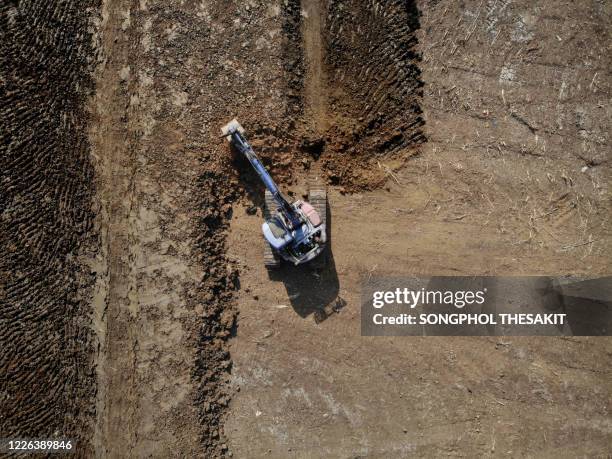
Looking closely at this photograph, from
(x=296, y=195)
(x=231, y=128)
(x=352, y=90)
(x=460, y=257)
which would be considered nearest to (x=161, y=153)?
(x=231, y=128)

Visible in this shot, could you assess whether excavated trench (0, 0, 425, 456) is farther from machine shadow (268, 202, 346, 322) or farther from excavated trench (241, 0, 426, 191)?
machine shadow (268, 202, 346, 322)

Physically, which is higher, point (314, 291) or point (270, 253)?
point (270, 253)

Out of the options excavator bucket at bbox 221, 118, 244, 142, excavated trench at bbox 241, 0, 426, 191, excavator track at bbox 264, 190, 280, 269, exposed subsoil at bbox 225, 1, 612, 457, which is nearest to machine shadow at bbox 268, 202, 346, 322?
exposed subsoil at bbox 225, 1, 612, 457

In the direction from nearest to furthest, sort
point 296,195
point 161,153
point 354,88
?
point 161,153 → point 296,195 → point 354,88

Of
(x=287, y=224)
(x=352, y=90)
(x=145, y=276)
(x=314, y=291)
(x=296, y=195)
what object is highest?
(x=352, y=90)

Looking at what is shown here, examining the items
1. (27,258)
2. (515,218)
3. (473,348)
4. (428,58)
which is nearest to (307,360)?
(473,348)

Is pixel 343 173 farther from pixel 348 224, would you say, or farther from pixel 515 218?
pixel 515 218

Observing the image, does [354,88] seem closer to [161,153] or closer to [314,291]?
[161,153]
